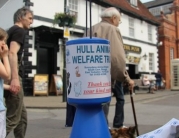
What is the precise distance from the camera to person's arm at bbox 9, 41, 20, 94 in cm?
334

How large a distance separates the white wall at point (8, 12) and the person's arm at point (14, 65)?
12.1 metres

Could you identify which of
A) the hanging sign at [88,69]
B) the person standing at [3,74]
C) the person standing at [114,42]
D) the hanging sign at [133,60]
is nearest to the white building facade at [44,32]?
the hanging sign at [133,60]

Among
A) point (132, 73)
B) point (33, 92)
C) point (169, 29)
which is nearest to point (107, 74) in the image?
point (33, 92)

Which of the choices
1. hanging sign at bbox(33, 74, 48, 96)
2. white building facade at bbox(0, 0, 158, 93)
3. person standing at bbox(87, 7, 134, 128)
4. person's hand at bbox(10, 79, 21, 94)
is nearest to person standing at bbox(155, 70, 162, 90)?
white building facade at bbox(0, 0, 158, 93)

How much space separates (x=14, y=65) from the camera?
11.3 feet

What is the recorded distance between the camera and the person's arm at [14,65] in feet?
10.9

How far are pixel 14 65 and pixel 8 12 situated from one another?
507 inches

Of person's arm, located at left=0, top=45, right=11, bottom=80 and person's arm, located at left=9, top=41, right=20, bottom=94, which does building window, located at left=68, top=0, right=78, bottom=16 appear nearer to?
person's arm, located at left=9, top=41, right=20, bottom=94

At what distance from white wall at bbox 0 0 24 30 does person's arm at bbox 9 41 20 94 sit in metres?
12.1

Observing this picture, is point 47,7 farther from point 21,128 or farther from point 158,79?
point 21,128

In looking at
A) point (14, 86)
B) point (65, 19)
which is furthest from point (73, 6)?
point (14, 86)

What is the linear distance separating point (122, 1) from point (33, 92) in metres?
12.2

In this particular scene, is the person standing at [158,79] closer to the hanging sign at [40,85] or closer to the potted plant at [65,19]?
the hanging sign at [40,85]

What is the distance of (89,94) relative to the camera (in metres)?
2.85
